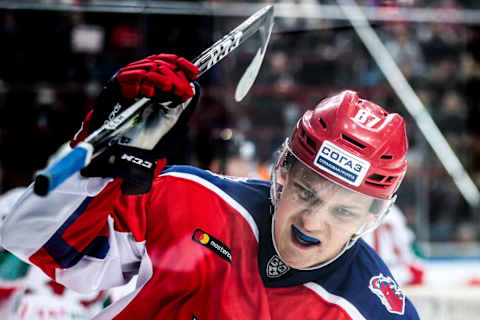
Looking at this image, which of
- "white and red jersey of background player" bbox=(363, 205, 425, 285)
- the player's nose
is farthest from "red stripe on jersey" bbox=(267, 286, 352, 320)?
"white and red jersey of background player" bbox=(363, 205, 425, 285)

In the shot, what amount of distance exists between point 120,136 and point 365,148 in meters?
0.47

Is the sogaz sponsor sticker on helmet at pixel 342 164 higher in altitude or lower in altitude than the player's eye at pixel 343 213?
higher

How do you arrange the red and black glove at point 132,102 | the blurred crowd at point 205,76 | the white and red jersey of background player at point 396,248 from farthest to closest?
the white and red jersey of background player at point 396,248 < the blurred crowd at point 205,76 < the red and black glove at point 132,102

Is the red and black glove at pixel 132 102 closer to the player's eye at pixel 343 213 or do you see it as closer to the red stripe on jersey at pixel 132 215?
the red stripe on jersey at pixel 132 215

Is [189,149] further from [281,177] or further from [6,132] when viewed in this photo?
[6,132]

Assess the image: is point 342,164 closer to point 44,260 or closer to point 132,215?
point 132,215

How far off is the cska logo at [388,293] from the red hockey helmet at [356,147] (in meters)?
0.19

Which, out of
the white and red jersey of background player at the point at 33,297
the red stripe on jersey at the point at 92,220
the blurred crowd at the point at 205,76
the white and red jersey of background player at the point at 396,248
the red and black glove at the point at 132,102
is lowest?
the white and red jersey of background player at the point at 396,248

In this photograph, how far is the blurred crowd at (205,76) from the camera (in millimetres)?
1756

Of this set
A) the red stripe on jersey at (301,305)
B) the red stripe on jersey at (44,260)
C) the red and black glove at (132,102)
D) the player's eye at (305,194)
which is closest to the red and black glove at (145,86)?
the red and black glove at (132,102)

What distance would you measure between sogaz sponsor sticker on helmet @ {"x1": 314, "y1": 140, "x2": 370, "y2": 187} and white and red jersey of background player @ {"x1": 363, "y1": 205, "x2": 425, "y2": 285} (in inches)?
73.2

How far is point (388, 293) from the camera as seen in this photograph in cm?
125

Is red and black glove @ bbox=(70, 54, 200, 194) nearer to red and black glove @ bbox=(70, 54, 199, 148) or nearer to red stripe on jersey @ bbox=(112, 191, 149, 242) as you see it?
red and black glove @ bbox=(70, 54, 199, 148)

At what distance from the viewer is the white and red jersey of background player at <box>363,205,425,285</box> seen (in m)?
3.03
